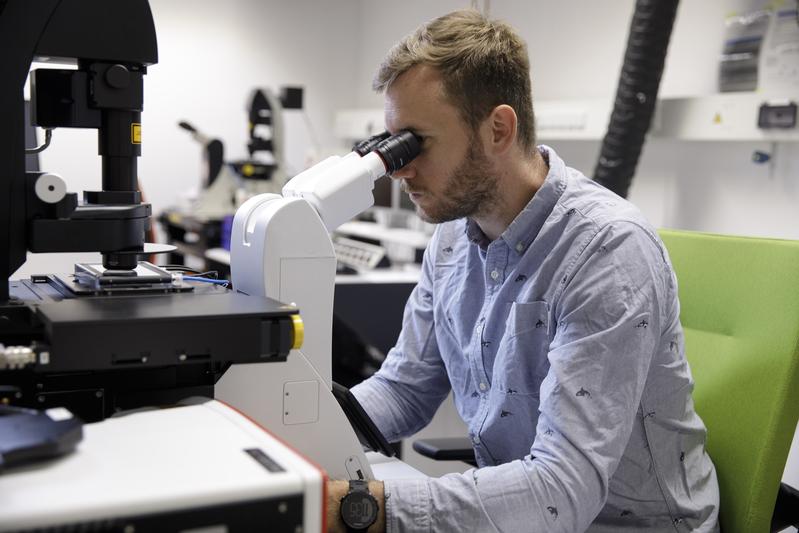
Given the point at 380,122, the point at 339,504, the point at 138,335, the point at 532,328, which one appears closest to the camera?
the point at 138,335

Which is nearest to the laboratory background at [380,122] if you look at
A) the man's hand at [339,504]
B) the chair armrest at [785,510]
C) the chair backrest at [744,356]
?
the man's hand at [339,504]

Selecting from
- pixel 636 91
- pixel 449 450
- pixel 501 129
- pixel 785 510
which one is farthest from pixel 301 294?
pixel 636 91

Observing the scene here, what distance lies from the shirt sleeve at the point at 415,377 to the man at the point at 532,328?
5cm

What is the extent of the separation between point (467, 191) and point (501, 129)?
107mm

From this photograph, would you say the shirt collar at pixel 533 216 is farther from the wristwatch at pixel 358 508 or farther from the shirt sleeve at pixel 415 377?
the wristwatch at pixel 358 508

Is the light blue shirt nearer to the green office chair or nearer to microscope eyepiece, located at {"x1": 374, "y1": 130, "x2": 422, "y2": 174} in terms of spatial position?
the green office chair

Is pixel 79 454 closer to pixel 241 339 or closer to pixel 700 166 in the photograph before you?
pixel 241 339

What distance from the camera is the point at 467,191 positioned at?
1306mm

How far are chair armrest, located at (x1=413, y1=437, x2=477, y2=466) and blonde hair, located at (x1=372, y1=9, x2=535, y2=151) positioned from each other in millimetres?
547

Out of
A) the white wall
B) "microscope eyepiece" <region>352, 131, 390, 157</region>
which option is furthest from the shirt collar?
the white wall

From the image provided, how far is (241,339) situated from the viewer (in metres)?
0.87

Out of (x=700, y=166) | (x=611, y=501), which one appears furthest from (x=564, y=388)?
(x=700, y=166)

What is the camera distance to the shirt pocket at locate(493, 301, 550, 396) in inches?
49.2

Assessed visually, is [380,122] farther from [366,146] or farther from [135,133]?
[135,133]
